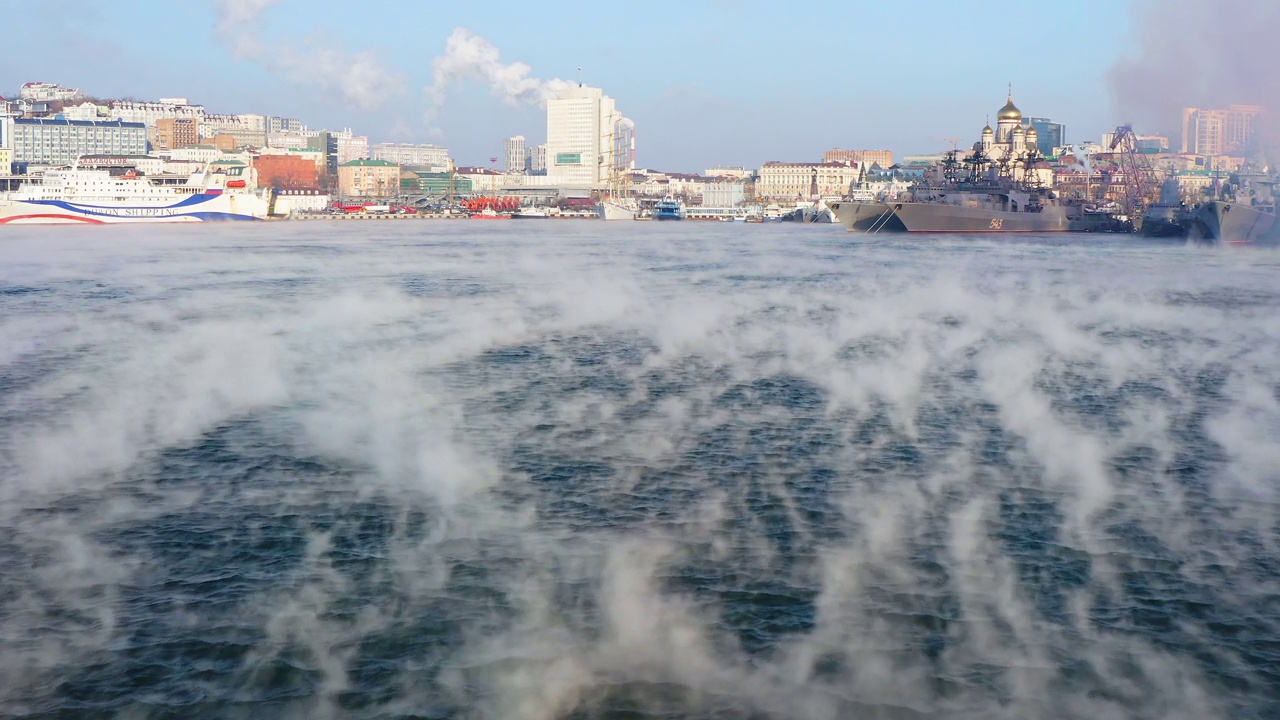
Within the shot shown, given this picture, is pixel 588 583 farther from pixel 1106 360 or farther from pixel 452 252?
pixel 452 252

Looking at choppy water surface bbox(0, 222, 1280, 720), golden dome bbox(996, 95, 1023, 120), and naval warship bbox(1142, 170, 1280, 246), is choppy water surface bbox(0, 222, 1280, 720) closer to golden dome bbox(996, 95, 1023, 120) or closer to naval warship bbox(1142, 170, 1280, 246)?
naval warship bbox(1142, 170, 1280, 246)

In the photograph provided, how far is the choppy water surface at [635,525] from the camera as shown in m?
7.37

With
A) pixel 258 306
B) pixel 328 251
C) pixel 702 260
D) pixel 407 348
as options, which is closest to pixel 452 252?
pixel 328 251

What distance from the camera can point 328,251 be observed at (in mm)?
63844

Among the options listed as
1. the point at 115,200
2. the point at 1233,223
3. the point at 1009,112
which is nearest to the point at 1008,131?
the point at 1009,112

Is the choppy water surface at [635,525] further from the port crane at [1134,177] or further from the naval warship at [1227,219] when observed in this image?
the port crane at [1134,177]

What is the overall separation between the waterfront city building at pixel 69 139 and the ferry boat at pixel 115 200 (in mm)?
62781

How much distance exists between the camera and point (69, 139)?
593 ft

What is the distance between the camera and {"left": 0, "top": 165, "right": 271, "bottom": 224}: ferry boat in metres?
105

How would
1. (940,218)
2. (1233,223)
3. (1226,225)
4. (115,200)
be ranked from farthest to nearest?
(115,200)
(940,218)
(1233,223)
(1226,225)

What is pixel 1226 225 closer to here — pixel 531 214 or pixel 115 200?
pixel 115 200

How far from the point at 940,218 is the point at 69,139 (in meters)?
142

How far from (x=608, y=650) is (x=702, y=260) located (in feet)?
168

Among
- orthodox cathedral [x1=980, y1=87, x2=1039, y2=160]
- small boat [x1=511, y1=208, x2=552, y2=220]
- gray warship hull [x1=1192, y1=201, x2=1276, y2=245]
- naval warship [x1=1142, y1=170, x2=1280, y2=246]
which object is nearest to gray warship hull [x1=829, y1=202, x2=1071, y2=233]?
naval warship [x1=1142, y1=170, x2=1280, y2=246]
